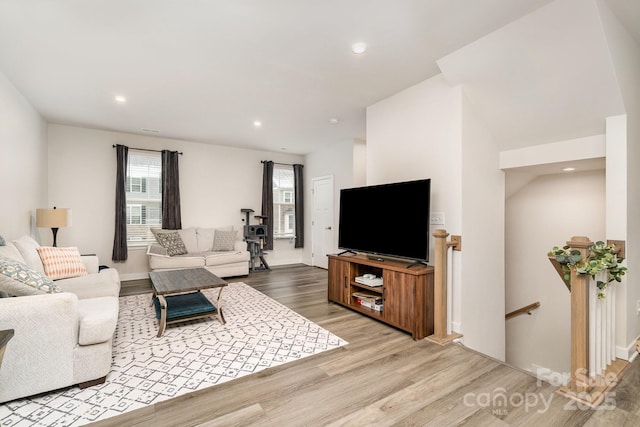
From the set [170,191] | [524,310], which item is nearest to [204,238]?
[170,191]

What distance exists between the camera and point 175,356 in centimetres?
254

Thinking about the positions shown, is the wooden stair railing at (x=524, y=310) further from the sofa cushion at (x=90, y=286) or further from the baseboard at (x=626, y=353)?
the sofa cushion at (x=90, y=286)

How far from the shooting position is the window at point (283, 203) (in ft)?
23.8

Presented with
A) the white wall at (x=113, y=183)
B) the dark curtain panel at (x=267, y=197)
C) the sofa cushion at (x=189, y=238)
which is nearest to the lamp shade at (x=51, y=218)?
the white wall at (x=113, y=183)

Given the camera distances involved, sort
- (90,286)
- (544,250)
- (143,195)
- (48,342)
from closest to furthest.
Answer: (48,342) → (90,286) → (544,250) → (143,195)

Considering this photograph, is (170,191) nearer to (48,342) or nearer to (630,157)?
(48,342)

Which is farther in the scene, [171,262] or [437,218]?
[171,262]

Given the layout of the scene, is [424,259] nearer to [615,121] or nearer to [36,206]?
[615,121]

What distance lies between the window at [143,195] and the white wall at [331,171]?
318 cm

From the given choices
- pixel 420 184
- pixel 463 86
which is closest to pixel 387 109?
pixel 463 86

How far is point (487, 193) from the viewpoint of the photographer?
3.25m

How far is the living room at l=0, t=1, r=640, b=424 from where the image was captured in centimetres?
251

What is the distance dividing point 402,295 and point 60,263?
12.8ft

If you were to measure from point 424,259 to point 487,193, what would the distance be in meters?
1.09
